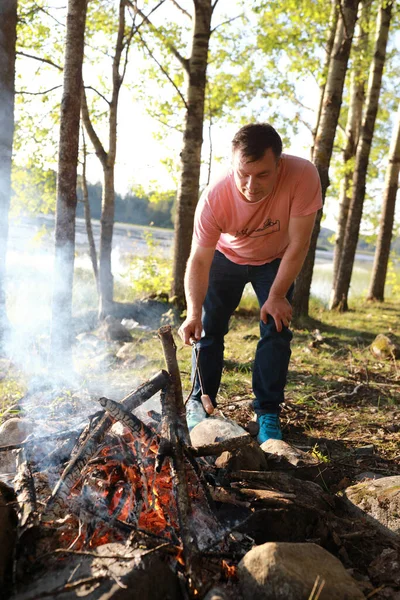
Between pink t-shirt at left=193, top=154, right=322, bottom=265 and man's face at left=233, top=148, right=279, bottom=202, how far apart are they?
0.49ft

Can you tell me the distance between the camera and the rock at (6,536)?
1.74 m

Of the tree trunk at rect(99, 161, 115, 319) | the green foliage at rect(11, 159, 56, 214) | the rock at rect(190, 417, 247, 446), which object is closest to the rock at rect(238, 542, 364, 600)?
the rock at rect(190, 417, 247, 446)

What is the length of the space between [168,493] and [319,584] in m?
0.78

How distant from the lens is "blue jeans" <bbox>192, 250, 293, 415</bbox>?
3510 millimetres

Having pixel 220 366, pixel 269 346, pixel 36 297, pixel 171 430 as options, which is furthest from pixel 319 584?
pixel 36 297

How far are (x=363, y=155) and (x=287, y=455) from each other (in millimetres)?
8977

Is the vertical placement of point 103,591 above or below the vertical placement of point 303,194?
below

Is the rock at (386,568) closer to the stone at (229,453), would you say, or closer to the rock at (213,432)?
the stone at (229,453)

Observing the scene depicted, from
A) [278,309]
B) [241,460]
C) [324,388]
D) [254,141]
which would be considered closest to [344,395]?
[324,388]

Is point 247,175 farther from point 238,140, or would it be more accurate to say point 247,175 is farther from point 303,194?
point 303,194

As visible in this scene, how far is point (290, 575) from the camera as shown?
5.79 ft

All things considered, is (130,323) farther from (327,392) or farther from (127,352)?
(327,392)

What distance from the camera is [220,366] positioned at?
3.79 metres

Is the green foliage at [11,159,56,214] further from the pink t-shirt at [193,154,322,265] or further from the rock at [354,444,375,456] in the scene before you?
the rock at [354,444,375,456]
